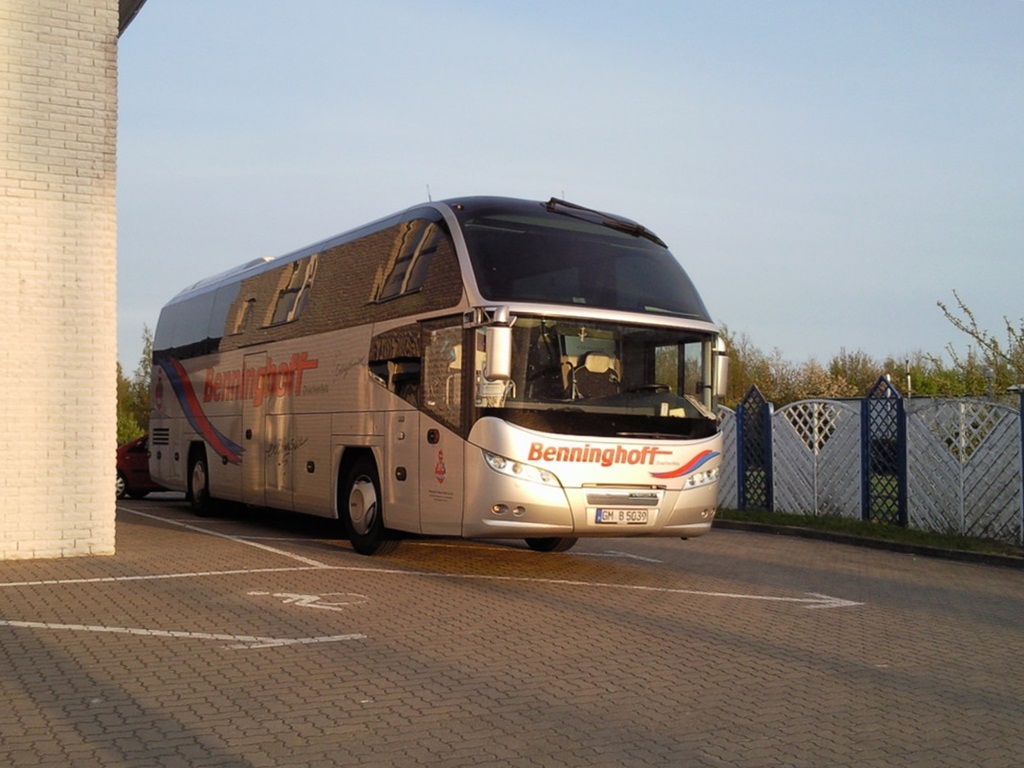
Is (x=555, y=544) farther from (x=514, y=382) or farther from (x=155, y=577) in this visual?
(x=155, y=577)

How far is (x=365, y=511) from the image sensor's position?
1412 centimetres

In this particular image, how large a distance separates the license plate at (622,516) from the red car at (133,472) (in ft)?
57.5

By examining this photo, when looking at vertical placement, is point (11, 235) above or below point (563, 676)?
above

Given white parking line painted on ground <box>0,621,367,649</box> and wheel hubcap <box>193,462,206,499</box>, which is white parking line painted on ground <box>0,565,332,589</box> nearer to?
white parking line painted on ground <box>0,621,367,649</box>

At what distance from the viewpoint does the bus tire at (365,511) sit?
1395 centimetres

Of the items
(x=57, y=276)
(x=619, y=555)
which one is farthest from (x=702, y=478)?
(x=57, y=276)

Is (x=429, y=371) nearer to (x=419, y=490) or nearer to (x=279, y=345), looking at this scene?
(x=419, y=490)

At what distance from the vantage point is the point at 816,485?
21.2 meters

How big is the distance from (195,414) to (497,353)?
33.5ft

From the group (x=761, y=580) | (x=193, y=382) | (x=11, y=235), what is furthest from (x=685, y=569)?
(x=193, y=382)

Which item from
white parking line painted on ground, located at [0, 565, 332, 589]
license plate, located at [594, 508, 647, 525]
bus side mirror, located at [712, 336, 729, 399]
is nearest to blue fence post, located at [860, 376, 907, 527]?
bus side mirror, located at [712, 336, 729, 399]

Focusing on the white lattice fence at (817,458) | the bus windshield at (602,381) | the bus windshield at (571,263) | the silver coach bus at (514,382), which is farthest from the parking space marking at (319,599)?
the white lattice fence at (817,458)

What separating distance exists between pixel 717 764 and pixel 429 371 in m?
7.34

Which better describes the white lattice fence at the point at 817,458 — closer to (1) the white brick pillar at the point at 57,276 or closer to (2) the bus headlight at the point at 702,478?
(2) the bus headlight at the point at 702,478
